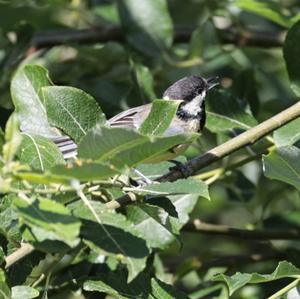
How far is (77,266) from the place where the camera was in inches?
134

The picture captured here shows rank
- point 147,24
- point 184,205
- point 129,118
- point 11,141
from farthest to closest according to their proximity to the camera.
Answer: point 147,24, point 129,118, point 184,205, point 11,141

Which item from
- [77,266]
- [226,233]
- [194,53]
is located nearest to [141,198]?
[77,266]

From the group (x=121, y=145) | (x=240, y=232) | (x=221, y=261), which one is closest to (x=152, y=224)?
(x=121, y=145)

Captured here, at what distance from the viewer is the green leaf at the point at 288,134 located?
9.92 ft

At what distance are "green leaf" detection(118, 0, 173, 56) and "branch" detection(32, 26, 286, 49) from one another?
0.09 meters

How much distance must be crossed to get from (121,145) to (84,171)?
0.18 meters

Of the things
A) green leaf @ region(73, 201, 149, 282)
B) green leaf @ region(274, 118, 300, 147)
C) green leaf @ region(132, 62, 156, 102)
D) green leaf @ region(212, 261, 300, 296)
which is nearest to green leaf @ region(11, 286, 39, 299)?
green leaf @ region(73, 201, 149, 282)

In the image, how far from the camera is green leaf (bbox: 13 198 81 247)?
1867 mm

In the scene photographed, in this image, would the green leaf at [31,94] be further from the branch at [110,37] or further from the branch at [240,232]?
the branch at [110,37]

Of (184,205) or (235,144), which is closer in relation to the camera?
(235,144)

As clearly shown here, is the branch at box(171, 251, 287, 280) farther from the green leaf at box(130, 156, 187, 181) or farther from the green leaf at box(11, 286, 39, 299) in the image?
the green leaf at box(11, 286, 39, 299)

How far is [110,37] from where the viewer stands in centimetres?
455

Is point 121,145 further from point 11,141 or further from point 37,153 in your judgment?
point 37,153

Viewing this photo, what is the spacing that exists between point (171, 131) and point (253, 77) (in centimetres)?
49
